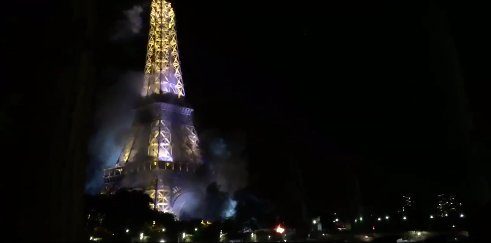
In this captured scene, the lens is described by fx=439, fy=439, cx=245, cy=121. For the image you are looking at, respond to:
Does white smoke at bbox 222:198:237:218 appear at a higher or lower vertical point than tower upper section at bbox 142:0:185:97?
lower

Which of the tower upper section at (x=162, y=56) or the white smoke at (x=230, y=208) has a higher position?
the tower upper section at (x=162, y=56)

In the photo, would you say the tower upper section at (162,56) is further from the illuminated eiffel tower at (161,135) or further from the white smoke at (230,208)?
the white smoke at (230,208)

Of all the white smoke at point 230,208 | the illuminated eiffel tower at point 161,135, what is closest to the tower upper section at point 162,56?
the illuminated eiffel tower at point 161,135

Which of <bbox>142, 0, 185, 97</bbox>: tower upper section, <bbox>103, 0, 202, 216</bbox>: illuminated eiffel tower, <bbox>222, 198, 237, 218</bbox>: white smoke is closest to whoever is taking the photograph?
<bbox>103, 0, 202, 216</bbox>: illuminated eiffel tower

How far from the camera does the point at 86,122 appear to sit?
869 centimetres

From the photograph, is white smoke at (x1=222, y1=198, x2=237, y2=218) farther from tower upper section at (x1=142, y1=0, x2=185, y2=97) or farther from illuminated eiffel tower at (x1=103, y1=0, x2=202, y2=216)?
tower upper section at (x1=142, y1=0, x2=185, y2=97)

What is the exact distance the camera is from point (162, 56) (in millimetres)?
59594

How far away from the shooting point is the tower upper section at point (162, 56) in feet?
193

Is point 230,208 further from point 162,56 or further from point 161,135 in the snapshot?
point 162,56

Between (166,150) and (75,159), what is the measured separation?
46.8 metres

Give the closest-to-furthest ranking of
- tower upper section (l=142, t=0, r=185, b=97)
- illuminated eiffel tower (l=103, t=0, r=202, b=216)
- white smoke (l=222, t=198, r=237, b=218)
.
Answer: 1. illuminated eiffel tower (l=103, t=0, r=202, b=216)
2. white smoke (l=222, t=198, r=237, b=218)
3. tower upper section (l=142, t=0, r=185, b=97)

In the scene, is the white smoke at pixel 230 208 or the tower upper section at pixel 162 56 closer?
the white smoke at pixel 230 208

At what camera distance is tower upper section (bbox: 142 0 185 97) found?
58.9 m

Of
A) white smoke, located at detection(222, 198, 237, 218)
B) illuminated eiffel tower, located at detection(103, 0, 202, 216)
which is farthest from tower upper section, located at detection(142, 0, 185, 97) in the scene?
white smoke, located at detection(222, 198, 237, 218)
